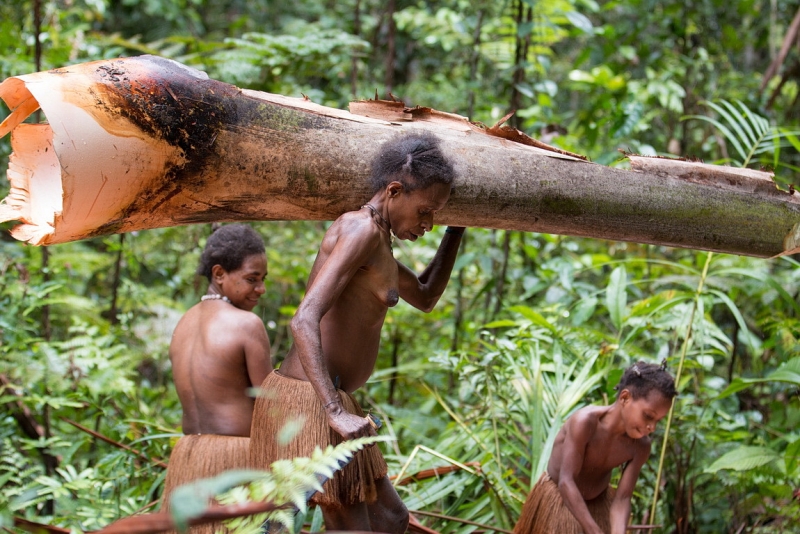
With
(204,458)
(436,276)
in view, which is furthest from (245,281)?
(436,276)

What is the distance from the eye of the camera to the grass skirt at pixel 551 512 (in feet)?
10.1

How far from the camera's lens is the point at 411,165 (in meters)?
2.26

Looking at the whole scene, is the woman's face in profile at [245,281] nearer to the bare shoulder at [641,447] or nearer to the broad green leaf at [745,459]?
the bare shoulder at [641,447]

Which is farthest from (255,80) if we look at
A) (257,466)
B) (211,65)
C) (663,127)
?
(663,127)

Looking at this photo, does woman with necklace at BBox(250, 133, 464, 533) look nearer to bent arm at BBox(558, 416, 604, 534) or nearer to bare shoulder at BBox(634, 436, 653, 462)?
bent arm at BBox(558, 416, 604, 534)

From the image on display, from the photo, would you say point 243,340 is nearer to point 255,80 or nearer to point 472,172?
point 472,172

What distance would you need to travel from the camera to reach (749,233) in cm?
274

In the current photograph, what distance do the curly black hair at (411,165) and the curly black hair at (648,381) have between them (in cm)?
124

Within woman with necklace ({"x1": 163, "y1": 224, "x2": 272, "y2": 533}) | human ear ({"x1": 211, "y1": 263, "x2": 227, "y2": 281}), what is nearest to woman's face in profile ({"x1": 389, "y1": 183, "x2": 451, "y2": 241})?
woman with necklace ({"x1": 163, "y1": 224, "x2": 272, "y2": 533})

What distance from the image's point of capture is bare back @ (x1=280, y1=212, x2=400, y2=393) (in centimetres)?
222

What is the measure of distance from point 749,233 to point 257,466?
191cm

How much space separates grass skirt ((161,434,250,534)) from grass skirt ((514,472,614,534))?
1.23m

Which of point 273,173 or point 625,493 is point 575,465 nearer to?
point 625,493

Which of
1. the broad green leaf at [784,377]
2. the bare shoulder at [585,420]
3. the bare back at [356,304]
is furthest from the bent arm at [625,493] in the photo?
the bare back at [356,304]
